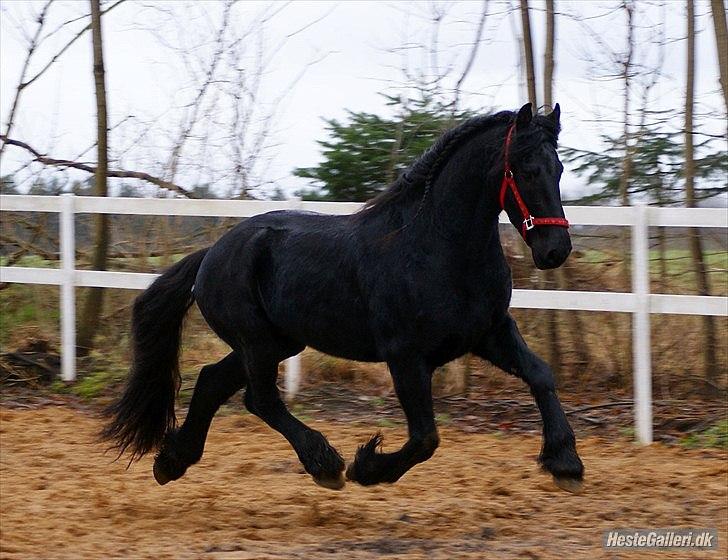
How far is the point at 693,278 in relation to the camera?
766cm

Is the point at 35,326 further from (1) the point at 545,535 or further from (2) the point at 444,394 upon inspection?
(1) the point at 545,535

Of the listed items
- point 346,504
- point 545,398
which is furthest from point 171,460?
point 545,398

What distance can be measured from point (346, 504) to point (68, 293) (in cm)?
440

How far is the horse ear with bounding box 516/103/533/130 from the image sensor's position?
14.1ft

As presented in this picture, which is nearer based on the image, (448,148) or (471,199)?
(471,199)

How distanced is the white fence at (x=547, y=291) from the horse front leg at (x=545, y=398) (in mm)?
2553

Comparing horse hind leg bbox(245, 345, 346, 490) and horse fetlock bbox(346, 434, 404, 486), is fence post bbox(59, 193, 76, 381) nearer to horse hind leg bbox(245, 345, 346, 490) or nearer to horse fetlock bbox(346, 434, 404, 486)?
horse hind leg bbox(245, 345, 346, 490)

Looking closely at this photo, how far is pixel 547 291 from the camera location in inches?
289

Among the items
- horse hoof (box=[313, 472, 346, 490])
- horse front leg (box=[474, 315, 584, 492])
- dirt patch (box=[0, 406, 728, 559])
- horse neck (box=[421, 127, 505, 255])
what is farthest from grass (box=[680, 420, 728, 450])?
horse neck (box=[421, 127, 505, 255])

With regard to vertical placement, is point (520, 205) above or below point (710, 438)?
above

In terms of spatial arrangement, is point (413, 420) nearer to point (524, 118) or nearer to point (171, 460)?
point (524, 118)

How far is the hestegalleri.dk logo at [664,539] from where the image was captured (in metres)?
4.42

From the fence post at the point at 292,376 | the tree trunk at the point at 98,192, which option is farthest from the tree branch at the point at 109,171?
the fence post at the point at 292,376

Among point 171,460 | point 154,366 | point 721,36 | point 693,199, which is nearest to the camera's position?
point 171,460
